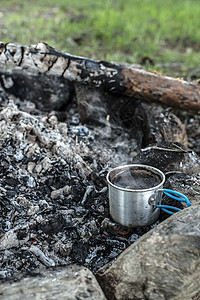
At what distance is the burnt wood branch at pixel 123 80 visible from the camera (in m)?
3.23

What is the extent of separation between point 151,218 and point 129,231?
0.19m

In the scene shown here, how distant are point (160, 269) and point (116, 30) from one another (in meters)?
5.86

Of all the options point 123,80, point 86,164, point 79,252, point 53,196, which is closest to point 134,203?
point 79,252

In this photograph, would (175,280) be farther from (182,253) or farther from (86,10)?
(86,10)

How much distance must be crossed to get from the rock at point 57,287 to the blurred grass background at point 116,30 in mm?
3814

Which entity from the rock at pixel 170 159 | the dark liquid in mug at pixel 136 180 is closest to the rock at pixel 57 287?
the dark liquid in mug at pixel 136 180

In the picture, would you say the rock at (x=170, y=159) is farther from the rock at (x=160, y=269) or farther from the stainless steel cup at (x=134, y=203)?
the rock at (x=160, y=269)

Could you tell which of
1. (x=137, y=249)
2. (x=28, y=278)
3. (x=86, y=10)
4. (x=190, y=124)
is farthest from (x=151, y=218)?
(x=86, y=10)

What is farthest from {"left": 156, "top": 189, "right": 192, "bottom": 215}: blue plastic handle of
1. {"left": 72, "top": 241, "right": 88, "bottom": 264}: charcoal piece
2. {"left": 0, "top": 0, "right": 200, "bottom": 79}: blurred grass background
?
{"left": 0, "top": 0, "right": 200, "bottom": 79}: blurred grass background

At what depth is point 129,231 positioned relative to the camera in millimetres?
2285

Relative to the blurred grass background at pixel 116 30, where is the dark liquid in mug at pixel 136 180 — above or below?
below

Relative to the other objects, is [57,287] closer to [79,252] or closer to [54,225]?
[79,252]

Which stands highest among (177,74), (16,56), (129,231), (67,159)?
(16,56)

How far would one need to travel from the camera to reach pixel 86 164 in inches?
112
